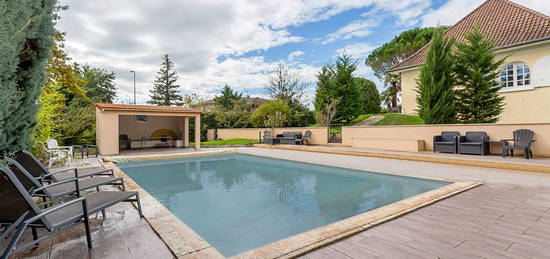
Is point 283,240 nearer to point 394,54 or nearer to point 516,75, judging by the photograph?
point 516,75

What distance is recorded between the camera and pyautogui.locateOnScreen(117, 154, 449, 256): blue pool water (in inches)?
141

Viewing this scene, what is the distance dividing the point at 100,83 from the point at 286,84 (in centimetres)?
2187

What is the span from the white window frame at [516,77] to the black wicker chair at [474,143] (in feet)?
18.2

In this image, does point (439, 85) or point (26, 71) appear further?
point (439, 85)

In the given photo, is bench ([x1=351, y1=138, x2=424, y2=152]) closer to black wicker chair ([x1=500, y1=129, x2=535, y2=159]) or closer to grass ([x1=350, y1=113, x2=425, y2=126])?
black wicker chair ([x1=500, y1=129, x2=535, y2=159])

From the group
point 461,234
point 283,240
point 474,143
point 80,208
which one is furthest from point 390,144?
point 80,208

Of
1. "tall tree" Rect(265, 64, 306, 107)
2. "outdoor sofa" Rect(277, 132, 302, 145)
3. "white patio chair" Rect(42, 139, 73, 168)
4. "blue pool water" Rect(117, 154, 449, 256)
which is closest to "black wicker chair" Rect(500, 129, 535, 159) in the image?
"blue pool water" Rect(117, 154, 449, 256)

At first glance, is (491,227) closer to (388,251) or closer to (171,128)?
(388,251)

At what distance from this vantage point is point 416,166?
7250 mm

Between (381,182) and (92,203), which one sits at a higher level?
(92,203)

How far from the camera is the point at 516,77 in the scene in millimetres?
12414

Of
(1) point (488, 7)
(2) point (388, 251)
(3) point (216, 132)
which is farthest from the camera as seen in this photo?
(3) point (216, 132)

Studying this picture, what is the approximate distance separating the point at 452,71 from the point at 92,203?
1339 centimetres

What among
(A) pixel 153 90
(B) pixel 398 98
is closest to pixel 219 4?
(B) pixel 398 98
